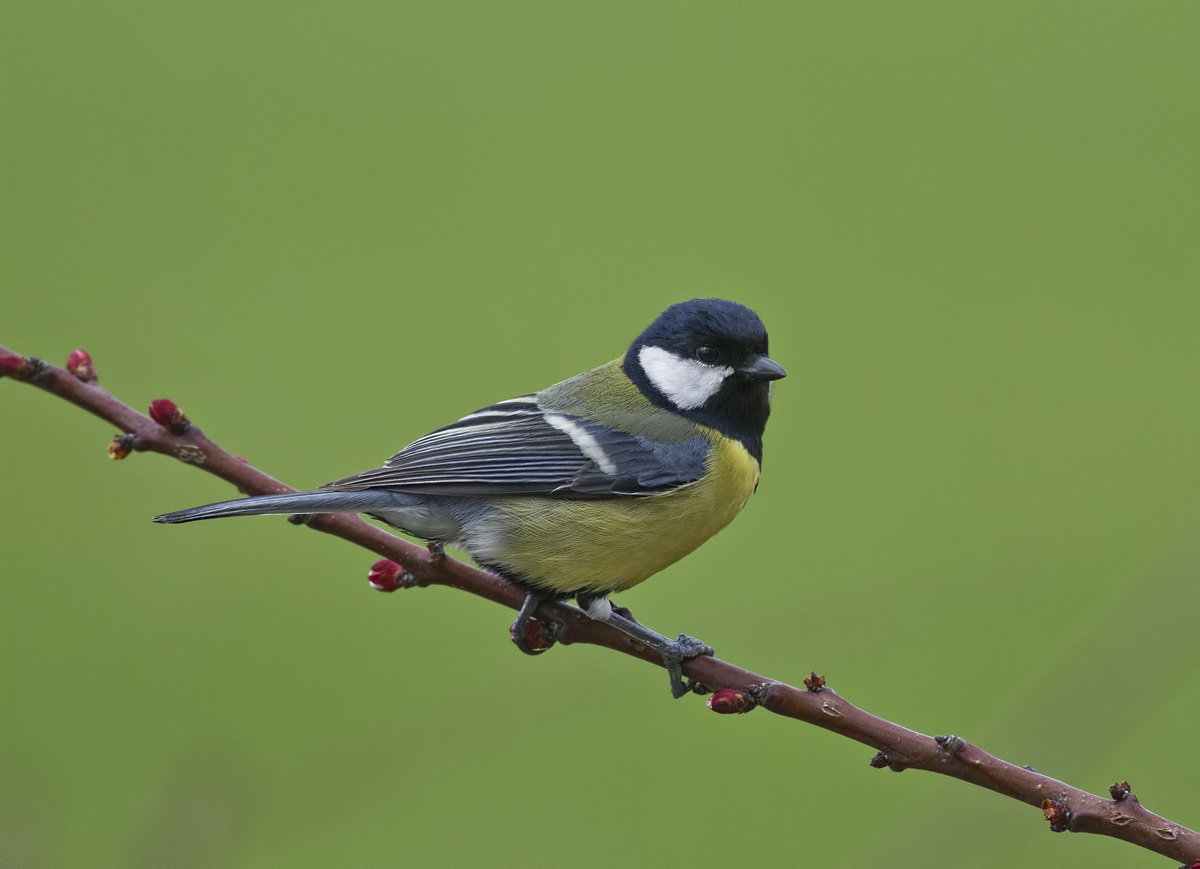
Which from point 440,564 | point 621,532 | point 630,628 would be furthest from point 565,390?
point 440,564

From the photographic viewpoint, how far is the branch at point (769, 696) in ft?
4.37

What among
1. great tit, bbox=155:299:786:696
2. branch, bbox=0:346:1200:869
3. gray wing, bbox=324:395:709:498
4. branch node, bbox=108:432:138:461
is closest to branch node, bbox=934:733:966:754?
branch, bbox=0:346:1200:869

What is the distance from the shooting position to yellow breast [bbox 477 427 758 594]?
1995 mm

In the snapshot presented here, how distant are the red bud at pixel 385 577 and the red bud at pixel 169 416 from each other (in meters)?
0.35

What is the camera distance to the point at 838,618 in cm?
199

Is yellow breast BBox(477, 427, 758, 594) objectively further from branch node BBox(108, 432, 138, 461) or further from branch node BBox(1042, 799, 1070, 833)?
branch node BBox(1042, 799, 1070, 833)

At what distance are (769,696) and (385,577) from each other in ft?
1.86

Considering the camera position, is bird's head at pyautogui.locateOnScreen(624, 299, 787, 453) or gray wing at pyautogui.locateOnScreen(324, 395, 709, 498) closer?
gray wing at pyautogui.locateOnScreen(324, 395, 709, 498)

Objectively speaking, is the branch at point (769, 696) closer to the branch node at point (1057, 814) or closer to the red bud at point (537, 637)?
the branch node at point (1057, 814)

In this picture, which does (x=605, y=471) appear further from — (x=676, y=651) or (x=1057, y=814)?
(x=1057, y=814)

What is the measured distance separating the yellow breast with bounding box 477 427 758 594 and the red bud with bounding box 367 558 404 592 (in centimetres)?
38

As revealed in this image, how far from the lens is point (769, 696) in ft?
4.95

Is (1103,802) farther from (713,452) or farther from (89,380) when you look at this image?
(89,380)

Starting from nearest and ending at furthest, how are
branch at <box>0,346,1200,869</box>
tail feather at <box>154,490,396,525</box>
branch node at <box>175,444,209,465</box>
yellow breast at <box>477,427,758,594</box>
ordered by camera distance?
branch at <box>0,346,1200,869</box>
branch node at <box>175,444,209,465</box>
tail feather at <box>154,490,396,525</box>
yellow breast at <box>477,427,758,594</box>
